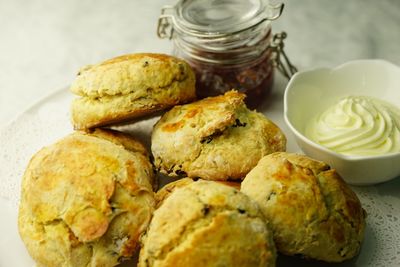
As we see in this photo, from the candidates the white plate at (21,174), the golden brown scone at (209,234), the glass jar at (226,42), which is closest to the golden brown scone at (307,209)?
the golden brown scone at (209,234)

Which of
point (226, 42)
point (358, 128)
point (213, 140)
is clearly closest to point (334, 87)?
point (358, 128)

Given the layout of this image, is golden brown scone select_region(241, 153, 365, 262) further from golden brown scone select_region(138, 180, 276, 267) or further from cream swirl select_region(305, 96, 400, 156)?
cream swirl select_region(305, 96, 400, 156)

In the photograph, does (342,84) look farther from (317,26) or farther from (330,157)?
(317,26)

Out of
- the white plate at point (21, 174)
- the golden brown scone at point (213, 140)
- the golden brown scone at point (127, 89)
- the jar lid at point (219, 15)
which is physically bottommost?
the white plate at point (21, 174)

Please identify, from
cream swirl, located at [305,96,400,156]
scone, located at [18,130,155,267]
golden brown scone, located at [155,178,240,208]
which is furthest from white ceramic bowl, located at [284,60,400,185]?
scone, located at [18,130,155,267]

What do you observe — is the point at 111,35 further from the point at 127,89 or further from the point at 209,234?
the point at 209,234

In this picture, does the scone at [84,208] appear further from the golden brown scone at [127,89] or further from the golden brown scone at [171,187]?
the golden brown scone at [127,89]

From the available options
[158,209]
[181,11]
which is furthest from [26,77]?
[158,209]
